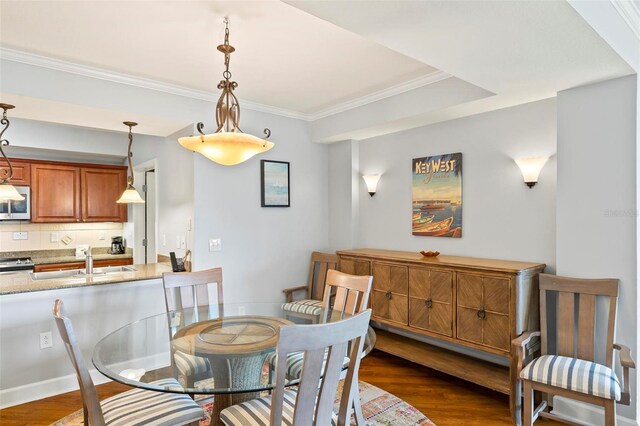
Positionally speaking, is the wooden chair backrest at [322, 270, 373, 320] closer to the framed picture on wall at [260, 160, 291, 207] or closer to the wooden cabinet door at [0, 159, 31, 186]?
the framed picture on wall at [260, 160, 291, 207]

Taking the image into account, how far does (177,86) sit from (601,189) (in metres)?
3.31

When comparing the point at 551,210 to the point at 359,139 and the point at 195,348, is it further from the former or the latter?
the point at 195,348

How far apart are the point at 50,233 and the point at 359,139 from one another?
176 inches

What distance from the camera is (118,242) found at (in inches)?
222

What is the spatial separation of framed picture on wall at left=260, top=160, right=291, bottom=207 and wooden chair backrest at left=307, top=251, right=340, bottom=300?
0.69 meters

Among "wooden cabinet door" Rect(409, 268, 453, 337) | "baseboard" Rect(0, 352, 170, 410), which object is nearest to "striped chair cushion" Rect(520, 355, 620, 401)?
Result: "wooden cabinet door" Rect(409, 268, 453, 337)

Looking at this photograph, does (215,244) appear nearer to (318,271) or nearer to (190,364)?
(318,271)

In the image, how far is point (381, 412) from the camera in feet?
8.82

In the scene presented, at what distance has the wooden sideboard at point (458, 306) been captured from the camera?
2.65 metres

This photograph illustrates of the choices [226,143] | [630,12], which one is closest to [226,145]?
[226,143]

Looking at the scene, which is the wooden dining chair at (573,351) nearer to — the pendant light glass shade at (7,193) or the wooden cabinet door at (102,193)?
the pendant light glass shade at (7,193)

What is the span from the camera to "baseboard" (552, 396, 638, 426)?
2420 mm


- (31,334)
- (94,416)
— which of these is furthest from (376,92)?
(31,334)

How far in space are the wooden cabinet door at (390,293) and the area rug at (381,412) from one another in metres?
0.66
